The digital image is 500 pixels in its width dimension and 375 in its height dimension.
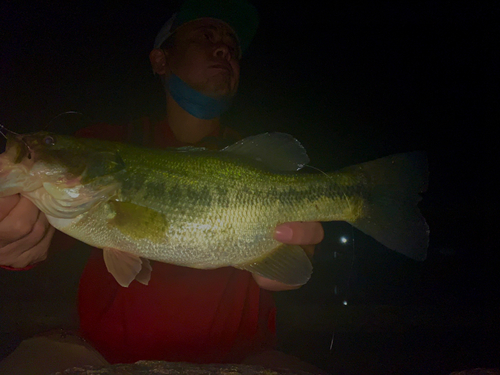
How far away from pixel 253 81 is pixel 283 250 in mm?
5469

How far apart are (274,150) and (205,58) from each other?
84 centimetres

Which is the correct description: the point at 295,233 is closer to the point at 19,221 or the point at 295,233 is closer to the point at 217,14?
the point at 19,221

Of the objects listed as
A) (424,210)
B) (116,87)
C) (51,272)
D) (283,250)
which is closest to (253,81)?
(116,87)

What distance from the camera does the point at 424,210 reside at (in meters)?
5.62

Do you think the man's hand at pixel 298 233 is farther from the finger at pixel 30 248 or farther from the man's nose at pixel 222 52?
the man's nose at pixel 222 52

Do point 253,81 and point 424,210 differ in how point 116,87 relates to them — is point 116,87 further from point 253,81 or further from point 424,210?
point 424,210

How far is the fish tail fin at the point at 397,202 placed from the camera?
1.18 meters


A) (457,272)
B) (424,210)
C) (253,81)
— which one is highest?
(253,81)

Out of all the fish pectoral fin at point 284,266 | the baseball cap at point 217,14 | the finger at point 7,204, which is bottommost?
the fish pectoral fin at point 284,266

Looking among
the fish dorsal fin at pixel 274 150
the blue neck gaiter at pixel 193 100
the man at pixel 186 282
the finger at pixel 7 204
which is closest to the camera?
the finger at pixel 7 204

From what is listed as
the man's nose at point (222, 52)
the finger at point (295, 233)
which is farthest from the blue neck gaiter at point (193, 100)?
the finger at point (295, 233)

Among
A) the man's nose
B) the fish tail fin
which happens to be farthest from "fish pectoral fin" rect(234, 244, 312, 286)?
the man's nose

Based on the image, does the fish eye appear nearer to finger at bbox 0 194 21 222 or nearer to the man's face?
finger at bbox 0 194 21 222

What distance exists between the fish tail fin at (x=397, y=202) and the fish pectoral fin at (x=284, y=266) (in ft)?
1.02
